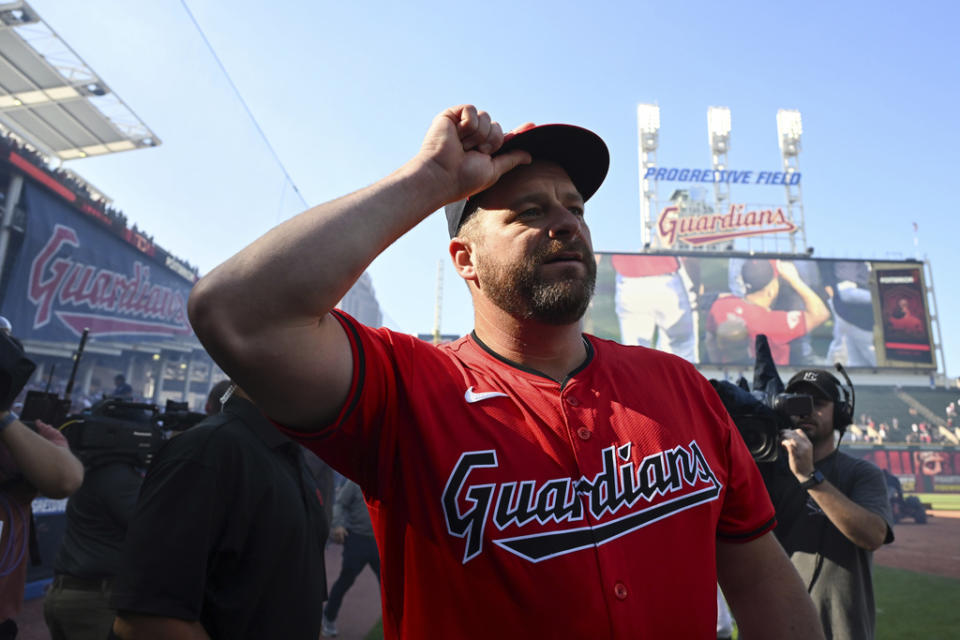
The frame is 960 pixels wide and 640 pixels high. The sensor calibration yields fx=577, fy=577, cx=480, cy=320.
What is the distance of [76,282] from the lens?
43.2 ft

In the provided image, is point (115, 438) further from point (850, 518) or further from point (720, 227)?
point (720, 227)

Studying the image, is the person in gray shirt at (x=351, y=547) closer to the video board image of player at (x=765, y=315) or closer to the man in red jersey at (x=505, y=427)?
the man in red jersey at (x=505, y=427)

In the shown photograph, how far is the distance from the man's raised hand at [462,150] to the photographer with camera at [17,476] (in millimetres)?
2411

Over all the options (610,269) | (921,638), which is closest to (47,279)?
(921,638)

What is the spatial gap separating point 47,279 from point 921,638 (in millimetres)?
15842

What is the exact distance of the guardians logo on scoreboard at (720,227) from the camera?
142 ft

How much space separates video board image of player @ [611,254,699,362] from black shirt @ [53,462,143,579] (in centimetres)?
3672

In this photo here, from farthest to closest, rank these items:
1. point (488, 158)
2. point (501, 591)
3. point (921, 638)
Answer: point (921, 638) < point (488, 158) < point (501, 591)

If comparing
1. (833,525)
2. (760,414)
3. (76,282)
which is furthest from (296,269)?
(76,282)

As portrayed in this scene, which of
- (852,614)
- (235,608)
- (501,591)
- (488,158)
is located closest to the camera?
(501,591)

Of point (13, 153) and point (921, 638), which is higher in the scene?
point (13, 153)

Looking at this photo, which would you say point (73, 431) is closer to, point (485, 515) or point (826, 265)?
point (485, 515)

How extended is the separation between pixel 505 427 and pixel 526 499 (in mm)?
182

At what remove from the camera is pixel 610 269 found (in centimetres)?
4072
